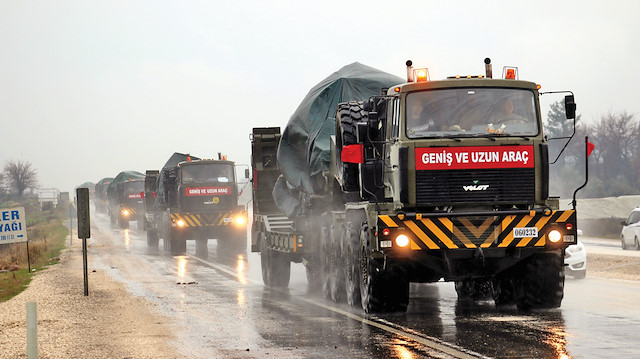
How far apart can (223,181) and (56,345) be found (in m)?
22.6

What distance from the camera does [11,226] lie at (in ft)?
65.3

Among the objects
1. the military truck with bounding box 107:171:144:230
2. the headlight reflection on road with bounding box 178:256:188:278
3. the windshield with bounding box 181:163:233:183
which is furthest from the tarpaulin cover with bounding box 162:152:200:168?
the military truck with bounding box 107:171:144:230

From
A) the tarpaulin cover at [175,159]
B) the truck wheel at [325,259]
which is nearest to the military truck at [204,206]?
the tarpaulin cover at [175,159]

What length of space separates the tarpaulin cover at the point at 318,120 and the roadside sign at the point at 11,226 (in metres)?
→ 6.31

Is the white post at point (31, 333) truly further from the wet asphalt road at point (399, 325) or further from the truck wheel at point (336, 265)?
the truck wheel at point (336, 265)

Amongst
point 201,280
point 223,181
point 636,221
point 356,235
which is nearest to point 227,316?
point 356,235

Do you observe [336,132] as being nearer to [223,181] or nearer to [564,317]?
[564,317]

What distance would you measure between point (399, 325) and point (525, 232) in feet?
6.83

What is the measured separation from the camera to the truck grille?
12.0 meters

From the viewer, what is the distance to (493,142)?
12.0 m

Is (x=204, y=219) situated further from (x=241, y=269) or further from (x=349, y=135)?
(x=349, y=135)

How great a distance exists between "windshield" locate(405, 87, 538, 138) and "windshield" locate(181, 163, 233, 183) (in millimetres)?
21489

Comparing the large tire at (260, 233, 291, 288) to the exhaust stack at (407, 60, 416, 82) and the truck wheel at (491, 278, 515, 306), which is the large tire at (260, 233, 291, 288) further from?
the exhaust stack at (407, 60, 416, 82)

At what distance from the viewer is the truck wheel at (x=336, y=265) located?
14.4 m
